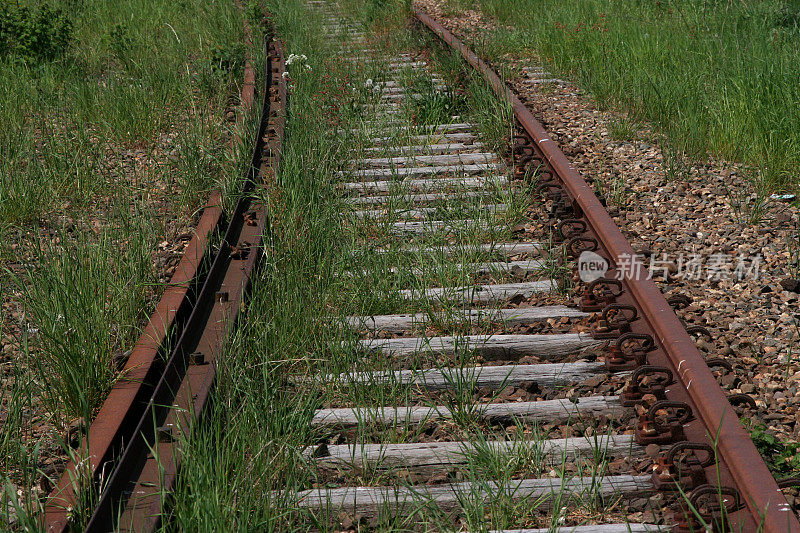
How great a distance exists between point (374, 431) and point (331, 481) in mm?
298

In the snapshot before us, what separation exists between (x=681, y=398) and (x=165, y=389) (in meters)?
2.05

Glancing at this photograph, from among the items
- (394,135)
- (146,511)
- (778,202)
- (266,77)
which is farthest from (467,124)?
(146,511)

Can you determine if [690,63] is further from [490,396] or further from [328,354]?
[328,354]

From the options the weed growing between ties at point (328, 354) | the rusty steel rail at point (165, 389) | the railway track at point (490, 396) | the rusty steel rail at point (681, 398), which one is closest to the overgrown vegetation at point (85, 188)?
the rusty steel rail at point (165, 389)

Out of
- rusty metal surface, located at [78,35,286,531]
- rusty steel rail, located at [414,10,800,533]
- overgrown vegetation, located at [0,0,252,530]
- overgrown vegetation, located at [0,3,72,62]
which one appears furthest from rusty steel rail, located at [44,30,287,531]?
overgrown vegetation, located at [0,3,72,62]

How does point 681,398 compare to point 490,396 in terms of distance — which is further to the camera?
point 490,396

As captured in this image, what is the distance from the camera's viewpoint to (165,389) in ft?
10.4

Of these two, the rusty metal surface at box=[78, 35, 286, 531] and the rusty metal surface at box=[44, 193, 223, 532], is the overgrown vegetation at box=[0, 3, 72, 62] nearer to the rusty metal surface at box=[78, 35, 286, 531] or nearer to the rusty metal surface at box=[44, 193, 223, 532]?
the rusty metal surface at box=[78, 35, 286, 531]

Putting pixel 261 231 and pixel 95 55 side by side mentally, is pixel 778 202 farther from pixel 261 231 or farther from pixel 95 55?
pixel 95 55

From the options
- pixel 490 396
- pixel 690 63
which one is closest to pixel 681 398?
pixel 490 396

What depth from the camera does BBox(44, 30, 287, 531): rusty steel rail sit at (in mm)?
2523

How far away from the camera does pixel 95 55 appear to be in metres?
8.27

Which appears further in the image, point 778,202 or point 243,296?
point 778,202

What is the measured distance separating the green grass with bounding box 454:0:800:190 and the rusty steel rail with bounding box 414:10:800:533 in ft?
4.54
